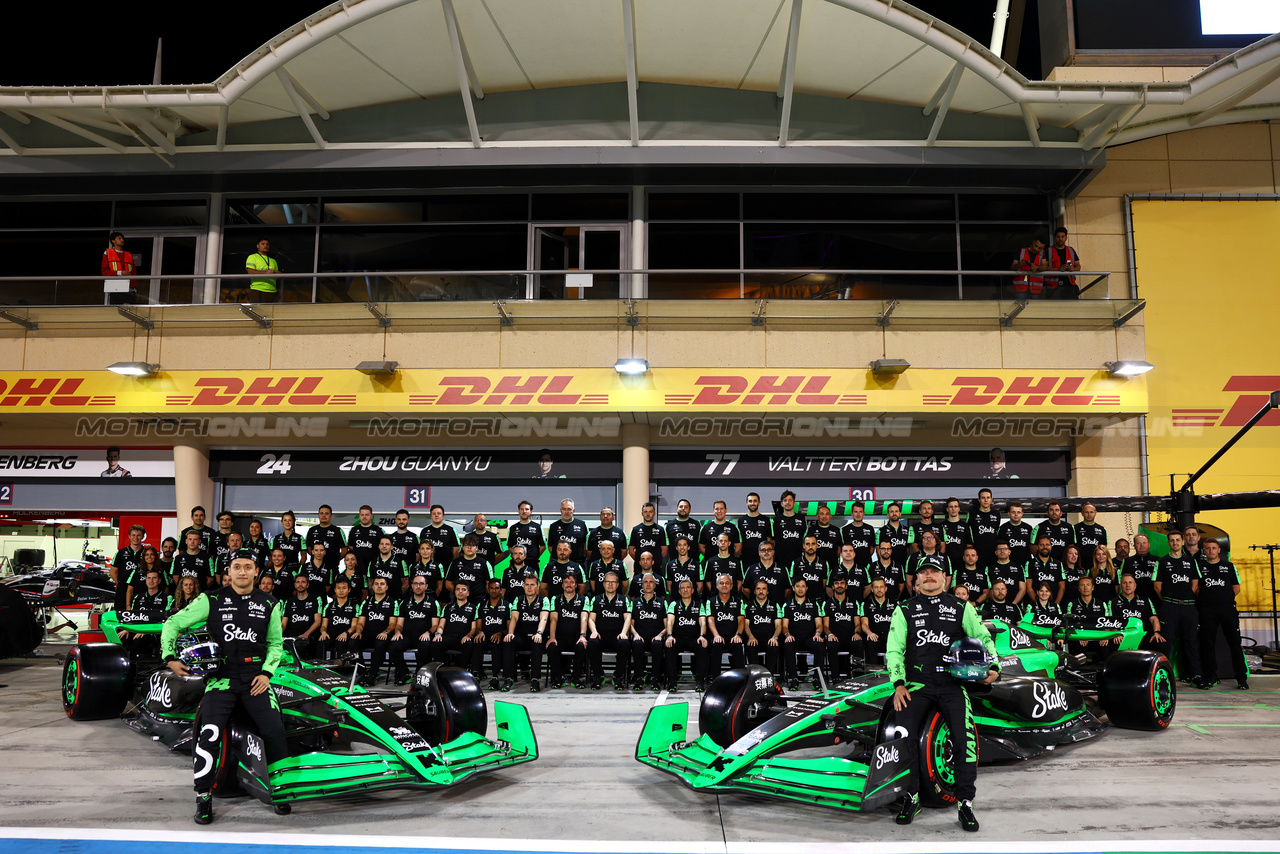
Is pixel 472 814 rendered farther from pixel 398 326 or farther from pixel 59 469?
pixel 59 469

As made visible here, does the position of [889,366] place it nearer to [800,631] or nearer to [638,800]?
[800,631]

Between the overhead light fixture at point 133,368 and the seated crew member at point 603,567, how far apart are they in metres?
9.25

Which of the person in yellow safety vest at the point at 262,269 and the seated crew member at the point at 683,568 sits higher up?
the person in yellow safety vest at the point at 262,269

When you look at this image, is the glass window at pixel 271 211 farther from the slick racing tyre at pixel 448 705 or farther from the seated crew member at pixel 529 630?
the slick racing tyre at pixel 448 705

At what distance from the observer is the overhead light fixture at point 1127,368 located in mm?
14648

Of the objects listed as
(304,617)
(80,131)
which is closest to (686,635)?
(304,617)

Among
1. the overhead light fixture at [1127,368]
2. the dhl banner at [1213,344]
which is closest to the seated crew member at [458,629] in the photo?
the overhead light fixture at [1127,368]

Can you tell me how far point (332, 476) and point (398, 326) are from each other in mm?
3518

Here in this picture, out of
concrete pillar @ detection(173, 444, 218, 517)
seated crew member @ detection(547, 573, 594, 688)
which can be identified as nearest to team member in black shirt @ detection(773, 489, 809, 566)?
seated crew member @ detection(547, 573, 594, 688)

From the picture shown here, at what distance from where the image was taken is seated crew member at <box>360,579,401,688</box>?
11.6m

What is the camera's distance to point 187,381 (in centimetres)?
1549

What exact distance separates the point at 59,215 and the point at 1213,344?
77.1 feet

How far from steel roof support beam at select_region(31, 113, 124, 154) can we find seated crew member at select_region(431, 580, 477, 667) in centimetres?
1127

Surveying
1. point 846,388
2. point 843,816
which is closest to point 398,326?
point 846,388
